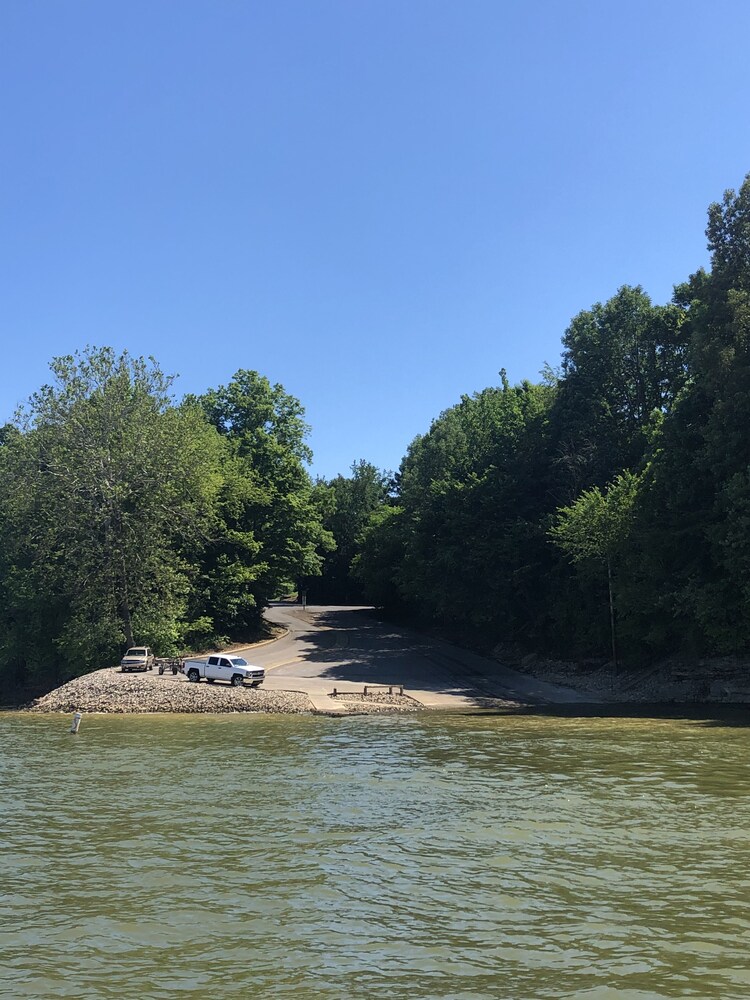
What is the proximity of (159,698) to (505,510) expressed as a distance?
27.3 meters

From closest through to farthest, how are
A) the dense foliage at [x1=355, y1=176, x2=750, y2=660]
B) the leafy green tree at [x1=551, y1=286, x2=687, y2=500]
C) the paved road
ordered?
the dense foliage at [x1=355, y1=176, x2=750, y2=660]
the paved road
the leafy green tree at [x1=551, y1=286, x2=687, y2=500]

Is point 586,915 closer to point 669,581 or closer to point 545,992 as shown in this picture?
point 545,992

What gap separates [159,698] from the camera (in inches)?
1527

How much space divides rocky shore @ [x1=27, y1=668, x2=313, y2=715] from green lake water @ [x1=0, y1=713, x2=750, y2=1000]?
13.0 metres

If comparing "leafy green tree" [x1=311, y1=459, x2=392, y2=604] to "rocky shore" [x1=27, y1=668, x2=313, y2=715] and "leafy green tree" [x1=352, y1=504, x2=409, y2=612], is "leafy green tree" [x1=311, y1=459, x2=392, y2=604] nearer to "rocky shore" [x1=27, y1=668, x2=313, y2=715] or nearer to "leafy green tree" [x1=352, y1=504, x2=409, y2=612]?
"leafy green tree" [x1=352, y1=504, x2=409, y2=612]

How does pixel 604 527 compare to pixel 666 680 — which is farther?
pixel 604 527

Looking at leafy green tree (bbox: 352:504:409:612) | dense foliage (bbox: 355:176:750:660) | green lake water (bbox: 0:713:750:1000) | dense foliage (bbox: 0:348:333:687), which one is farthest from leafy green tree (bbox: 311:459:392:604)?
green lake water (bbox: 0:713:750:1000)

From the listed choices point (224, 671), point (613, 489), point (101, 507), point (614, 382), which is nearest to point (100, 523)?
point (101, 507)

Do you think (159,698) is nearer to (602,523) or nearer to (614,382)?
(602,523)

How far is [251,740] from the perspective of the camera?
94.9 ft

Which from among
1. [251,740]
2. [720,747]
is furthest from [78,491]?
[720,747]

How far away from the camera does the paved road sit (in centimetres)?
4244

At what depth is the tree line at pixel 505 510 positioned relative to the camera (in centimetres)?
3838

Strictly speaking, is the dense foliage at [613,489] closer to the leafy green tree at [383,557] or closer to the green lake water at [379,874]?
the leafy green tree at [383,557]
